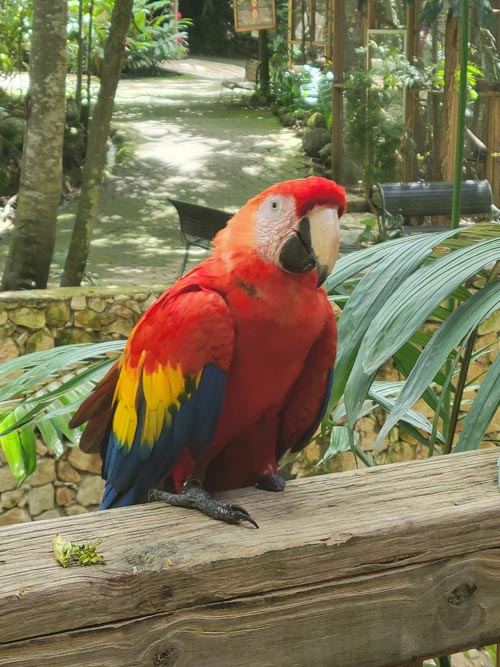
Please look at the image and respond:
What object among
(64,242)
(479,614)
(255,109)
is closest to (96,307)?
(64,242)

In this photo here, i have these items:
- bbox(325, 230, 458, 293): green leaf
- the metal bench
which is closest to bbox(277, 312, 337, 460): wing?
bbox(325, 230, 458, 293): green leaf

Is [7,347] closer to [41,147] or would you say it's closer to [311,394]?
[41,147]

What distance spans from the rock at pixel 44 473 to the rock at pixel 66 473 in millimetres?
24

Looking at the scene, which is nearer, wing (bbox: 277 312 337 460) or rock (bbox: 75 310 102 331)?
wing (bbox: 277 312 337 460)

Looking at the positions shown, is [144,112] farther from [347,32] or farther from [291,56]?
[347,32]

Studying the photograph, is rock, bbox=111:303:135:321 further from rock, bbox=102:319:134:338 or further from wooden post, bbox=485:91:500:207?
wooden post, bbox=485:91:500:207

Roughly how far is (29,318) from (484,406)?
11.7 feet

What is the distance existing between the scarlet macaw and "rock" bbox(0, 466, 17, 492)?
3.11 m

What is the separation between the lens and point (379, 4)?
709 centimetres

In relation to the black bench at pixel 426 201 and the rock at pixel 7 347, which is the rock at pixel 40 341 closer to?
the rock at pixel 7 347

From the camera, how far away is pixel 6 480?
174 inches

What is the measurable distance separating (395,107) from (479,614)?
6.34m

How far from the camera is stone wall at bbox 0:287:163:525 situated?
174 inches

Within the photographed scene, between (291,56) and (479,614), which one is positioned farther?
(291,56)
